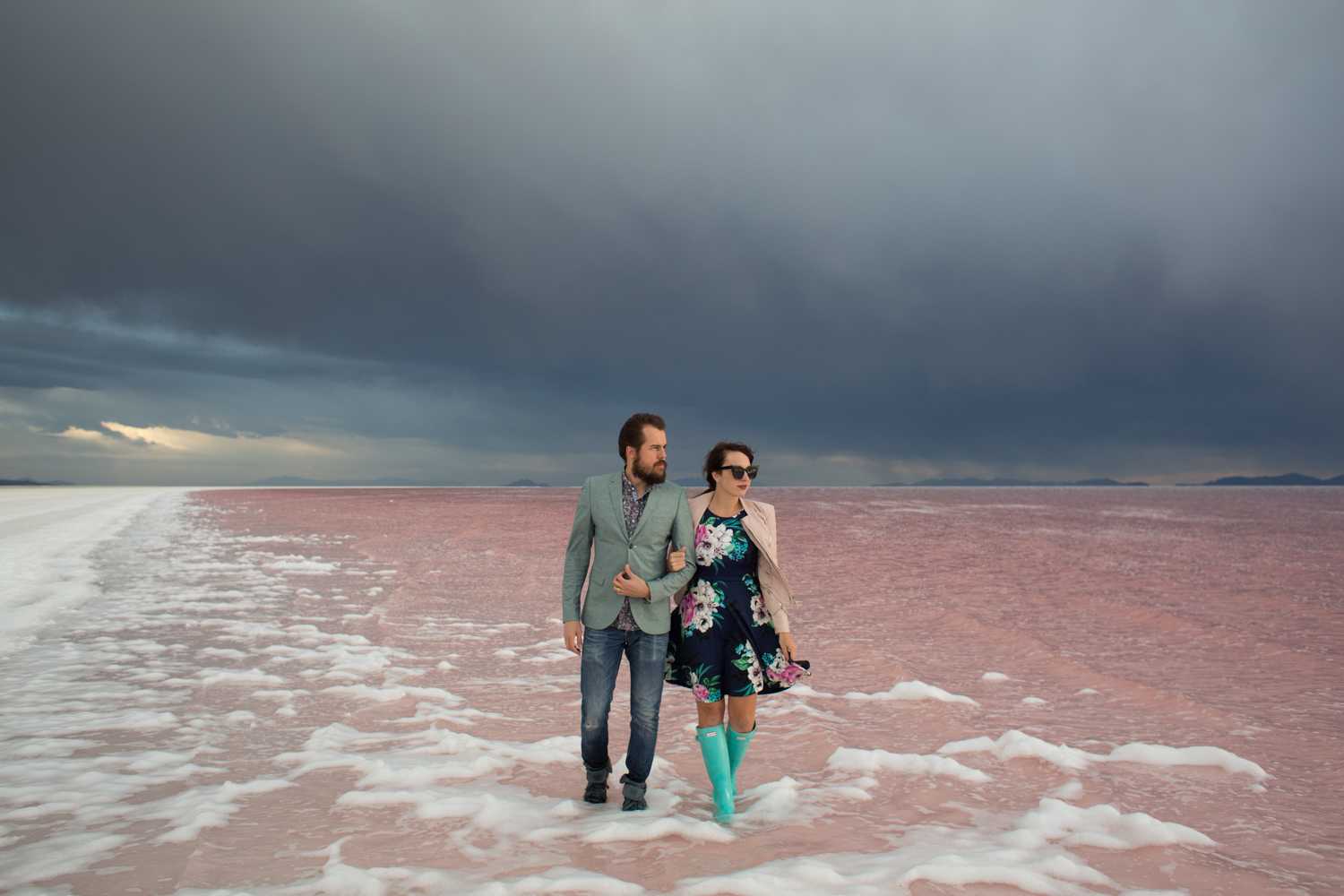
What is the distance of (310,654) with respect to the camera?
331 inches

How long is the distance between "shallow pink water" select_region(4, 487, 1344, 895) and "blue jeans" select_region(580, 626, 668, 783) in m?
0.57

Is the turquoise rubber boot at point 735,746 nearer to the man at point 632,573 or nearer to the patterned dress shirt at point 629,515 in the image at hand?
the man at point 632,573

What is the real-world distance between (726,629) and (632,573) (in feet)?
2.34

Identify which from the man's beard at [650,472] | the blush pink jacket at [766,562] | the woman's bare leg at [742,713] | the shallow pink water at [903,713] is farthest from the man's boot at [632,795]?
the man's beard at [650,472]

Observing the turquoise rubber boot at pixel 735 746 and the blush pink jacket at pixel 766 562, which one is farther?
the turquoise rubber boot at pixel 735 746

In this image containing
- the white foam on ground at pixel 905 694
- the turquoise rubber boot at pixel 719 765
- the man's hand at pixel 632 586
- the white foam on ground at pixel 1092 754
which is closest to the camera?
the man's hand at pixel 632 586

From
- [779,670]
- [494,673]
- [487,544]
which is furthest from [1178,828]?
[487,544]

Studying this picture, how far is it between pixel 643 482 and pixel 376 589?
1091cm

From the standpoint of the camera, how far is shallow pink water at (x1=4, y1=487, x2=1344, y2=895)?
3.94m

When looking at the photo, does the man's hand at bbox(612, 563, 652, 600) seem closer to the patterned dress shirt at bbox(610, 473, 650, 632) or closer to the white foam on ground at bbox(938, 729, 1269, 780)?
the patterned dress shirt at bbox(610, 473, 650, 632)

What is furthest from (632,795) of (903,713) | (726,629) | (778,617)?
(903,713)

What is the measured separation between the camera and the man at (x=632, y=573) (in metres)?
4.05

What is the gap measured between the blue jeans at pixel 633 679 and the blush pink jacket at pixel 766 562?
1.28 feet

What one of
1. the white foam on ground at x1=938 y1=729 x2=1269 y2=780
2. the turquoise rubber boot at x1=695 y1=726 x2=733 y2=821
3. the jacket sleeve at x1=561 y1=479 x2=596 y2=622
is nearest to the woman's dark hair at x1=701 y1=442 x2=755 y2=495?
the jacket sleeve at x1=561 y1=479 x2=596 y2=622
